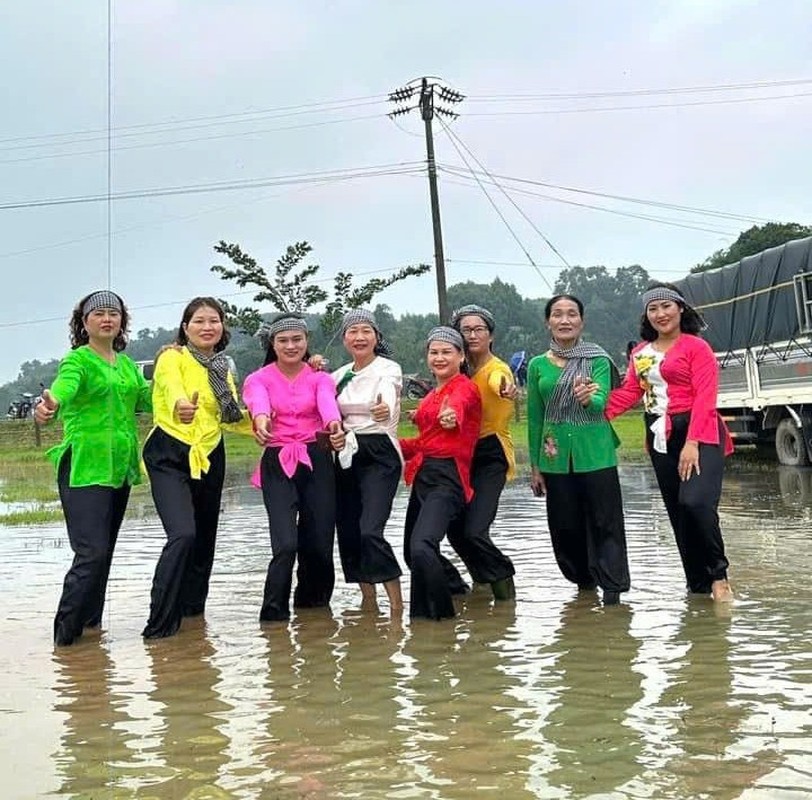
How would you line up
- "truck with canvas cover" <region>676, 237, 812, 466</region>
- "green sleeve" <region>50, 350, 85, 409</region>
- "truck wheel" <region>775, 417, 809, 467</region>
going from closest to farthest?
"green sleeve" <region>50, 350, 85, 409</region> < "truck with canvas cover" <region>676, 237, 812, 466</region> < "truck wheel" <region>775, 417, 809, 467</region>

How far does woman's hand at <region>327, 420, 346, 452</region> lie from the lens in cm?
629

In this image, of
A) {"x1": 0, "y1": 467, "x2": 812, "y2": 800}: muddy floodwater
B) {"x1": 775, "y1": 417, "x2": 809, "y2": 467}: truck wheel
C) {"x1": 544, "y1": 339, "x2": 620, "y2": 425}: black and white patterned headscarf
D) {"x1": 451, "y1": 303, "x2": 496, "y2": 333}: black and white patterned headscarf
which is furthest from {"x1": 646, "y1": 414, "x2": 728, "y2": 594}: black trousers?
{"x1": 775, "y1": 417, "x2": 809, "y2": 467}: truck wheel

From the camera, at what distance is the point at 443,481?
645 centimetres

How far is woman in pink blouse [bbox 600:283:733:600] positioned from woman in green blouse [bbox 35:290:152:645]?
8.68 ft

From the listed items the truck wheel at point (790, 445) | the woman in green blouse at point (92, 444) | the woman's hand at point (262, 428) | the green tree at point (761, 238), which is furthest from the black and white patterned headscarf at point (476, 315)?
the green tree at point (761, 238)

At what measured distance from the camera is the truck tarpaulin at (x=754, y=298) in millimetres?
16016

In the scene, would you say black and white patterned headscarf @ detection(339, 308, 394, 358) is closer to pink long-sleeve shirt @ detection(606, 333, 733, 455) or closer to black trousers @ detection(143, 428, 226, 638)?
black trousers @ detection(143, 428, 226, 638)

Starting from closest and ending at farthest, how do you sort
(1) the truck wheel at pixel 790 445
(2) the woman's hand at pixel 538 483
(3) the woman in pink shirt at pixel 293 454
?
1. (3) the woman in pink shirt at pixel 293 454
2. (2) the woman's hand at pixel 538 483
3. (1) the truck wheel at pixel 790 445

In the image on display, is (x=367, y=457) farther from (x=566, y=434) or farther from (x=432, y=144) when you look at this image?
(x=432, y=144)

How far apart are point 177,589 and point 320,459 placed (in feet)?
3.54

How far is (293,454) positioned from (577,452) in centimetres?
166

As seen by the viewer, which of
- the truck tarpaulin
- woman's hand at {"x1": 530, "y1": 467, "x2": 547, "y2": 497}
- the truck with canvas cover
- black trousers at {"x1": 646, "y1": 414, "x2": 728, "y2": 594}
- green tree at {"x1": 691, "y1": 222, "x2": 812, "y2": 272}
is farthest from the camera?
green tree at {"x1": 691, "y1": 222, "x2": 812, "y2": 272}

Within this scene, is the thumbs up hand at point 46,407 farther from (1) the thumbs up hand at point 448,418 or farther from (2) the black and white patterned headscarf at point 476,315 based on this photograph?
(2) the black and white patterned headscarf at point 476,315

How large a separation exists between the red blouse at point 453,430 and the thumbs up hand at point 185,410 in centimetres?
133
